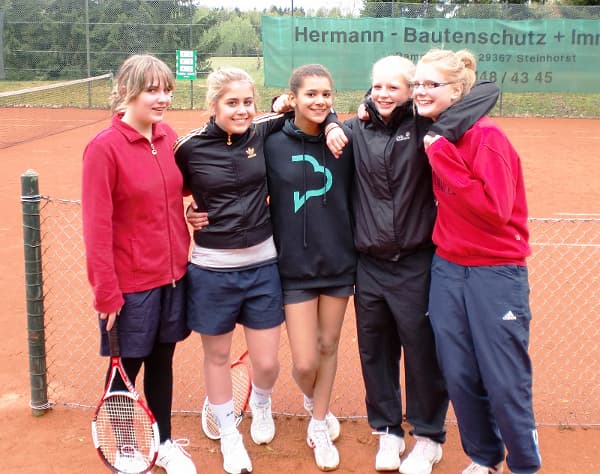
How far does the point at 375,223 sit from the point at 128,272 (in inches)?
45.5

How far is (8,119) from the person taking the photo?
61.9ft

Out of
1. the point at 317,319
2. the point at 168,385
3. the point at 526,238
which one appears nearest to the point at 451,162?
the point at 526,238

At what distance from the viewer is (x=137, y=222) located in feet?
10.2

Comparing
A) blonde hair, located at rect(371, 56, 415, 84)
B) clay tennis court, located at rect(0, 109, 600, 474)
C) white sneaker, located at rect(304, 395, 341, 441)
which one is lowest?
clay tennis court, located at rect(0, 109, 600, 474)

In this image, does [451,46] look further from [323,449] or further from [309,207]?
[323,449]

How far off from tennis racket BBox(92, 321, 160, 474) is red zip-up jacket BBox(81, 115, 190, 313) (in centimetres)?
25

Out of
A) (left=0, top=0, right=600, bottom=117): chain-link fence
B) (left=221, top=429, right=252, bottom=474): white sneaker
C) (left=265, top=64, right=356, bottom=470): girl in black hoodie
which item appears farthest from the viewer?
(left=0, top=0, right=600, bottom=117): chain-link fence

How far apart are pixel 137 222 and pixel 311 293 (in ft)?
3.07

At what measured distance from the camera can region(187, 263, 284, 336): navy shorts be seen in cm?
331

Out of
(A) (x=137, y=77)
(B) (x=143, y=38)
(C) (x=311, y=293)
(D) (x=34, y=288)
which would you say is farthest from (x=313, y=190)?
(B) (x=143, y=38)

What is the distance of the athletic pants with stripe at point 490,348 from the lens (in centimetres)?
297

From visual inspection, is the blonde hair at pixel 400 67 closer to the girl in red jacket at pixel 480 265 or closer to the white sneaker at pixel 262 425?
the girl in red jacket at pixel 480 265

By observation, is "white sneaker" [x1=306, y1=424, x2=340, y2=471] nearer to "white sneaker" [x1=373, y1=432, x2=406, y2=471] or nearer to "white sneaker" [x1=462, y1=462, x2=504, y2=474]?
"white sneaker" [x1=373, y1=432, x2=406, y2=471]

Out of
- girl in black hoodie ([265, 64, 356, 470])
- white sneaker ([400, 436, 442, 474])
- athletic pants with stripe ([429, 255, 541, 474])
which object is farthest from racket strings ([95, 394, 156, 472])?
athletic pants with stripe ([429, 255, 541, 474])
